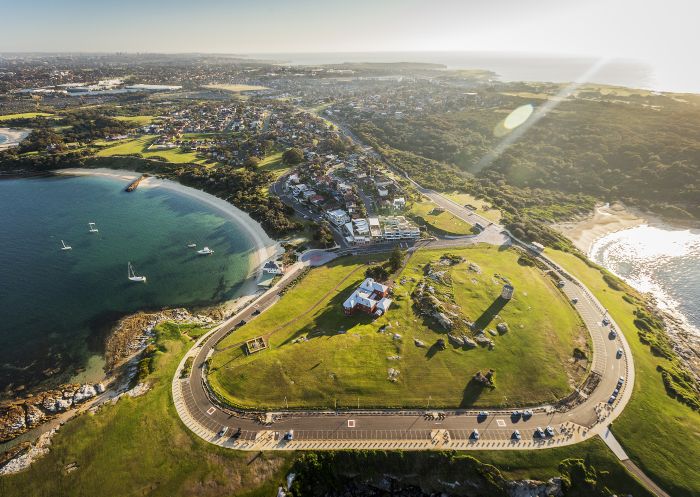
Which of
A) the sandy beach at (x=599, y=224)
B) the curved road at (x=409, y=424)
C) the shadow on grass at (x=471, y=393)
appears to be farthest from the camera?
the sandy beach at (x=599, y=224)

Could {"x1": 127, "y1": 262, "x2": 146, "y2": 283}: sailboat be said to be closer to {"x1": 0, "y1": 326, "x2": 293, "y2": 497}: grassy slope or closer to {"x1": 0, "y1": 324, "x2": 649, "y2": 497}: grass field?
{"x1": 0, "y1": 326, "x2": 293, "y2": 497}: grassy slope

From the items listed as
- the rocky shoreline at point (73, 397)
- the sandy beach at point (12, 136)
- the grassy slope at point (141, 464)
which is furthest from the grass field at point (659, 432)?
the sandy beach at point (12, 136)

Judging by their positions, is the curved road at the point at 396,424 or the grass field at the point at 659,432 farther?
the curved road at the point at 396,424

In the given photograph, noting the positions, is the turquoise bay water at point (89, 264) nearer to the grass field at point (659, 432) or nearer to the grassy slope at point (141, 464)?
the grassy slope at point (141, 464)

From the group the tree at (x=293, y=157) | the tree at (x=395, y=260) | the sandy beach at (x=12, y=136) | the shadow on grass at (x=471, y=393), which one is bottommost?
the shadow on grass at (x=471, y=393)

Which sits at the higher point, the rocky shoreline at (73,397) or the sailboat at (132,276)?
the sailboat at (132,276)

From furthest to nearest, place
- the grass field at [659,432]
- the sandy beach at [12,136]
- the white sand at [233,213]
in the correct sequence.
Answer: the sandy beach at [12,136] < the white sand at [233,213] < the grass field at [659,432]

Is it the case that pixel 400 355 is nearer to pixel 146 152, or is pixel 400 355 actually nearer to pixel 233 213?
pixel 233 213

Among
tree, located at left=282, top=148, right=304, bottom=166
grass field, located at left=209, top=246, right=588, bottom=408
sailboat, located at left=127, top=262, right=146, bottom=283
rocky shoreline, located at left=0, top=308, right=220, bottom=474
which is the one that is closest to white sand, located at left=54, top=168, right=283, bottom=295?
grass field, located at left=209, top=246, right=588, bottom=408
